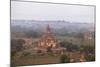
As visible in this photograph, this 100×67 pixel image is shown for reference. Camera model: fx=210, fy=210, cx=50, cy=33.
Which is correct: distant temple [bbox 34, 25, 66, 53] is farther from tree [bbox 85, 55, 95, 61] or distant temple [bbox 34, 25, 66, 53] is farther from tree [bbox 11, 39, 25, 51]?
tree [bbox 85, 55, 95, 61]

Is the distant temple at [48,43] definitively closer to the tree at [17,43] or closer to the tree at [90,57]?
the tree at [17,43]

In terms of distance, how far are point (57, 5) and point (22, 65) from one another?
89 centimetres

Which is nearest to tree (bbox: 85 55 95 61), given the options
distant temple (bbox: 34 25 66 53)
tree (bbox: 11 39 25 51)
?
distant temple (bbox: 34 25 66 53)

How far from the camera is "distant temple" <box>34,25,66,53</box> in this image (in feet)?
8.78

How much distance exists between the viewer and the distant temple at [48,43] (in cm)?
268

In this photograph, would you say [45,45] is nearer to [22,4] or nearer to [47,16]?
[47,16]

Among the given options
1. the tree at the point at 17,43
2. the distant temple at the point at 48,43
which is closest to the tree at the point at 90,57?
the distant temple at the point at 48,43

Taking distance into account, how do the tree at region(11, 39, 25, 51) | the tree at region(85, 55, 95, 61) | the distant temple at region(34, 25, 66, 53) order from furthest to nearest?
the tree at region(85, 55, 95, 61) < the distant temple at region(34, 25, 66, 53) < the tree at region(11, 39, 25, 51)

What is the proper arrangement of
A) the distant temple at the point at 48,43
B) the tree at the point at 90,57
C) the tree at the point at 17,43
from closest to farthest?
the tree at the point at 17,43, the distant temple at the point at 48,43, the tree at the point at 90,57

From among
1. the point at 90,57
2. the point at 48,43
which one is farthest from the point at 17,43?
the point at 90,57

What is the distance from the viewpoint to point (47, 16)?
271cm

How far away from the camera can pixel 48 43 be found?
8.89ft
